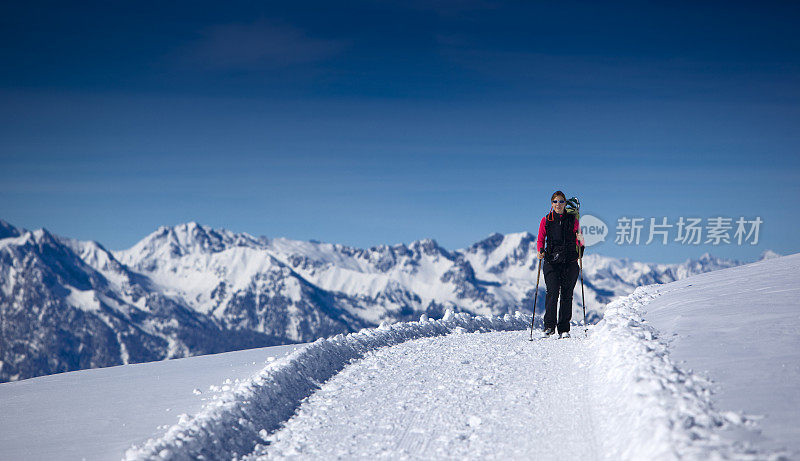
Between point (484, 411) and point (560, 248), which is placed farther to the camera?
point (560, 248)

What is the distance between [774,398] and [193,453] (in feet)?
24.4

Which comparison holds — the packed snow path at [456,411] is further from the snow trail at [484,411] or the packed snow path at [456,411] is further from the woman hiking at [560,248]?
the woman hiking at [560,248]

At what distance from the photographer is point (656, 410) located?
6.83 meters

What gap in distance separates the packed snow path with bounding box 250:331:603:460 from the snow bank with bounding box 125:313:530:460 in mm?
357

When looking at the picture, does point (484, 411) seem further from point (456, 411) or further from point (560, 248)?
point (560, 248)

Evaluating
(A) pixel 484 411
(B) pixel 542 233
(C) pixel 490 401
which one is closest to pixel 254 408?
(A) pixel 484 411

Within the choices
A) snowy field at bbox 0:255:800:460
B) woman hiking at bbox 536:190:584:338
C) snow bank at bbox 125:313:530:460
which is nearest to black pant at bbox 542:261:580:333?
woman hiking at bbox 536:190:584:338

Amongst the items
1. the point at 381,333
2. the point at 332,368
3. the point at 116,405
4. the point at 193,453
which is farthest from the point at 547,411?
the point at 381,333

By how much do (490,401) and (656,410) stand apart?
309 cm

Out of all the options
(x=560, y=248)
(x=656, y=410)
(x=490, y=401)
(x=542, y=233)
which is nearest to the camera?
(x=656, y=410)

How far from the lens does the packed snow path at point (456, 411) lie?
7582 mm

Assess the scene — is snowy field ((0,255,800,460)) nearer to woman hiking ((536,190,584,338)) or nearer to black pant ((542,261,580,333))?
black pant ((542,261,580,333))

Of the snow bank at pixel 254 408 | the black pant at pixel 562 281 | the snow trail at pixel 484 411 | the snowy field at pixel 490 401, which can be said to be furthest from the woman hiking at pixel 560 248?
the snow bank at pixel 254 408

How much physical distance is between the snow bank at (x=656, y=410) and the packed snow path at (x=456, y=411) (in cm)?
38
